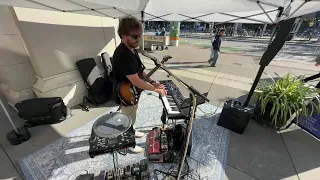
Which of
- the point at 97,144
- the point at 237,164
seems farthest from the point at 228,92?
the point at 97,144

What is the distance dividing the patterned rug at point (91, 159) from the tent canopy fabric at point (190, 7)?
2.25 metres

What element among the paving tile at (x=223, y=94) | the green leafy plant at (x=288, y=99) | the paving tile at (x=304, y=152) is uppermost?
the green leafy plant at (x=288, y=99)

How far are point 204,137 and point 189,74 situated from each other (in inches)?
146

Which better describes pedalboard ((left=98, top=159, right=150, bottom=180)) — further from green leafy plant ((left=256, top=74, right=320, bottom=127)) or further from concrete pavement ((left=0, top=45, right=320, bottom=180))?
green leafy plant ((left=256, top=74, right=320, bottom=127))

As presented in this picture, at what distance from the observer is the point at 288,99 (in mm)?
2787

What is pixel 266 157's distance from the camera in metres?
2.44

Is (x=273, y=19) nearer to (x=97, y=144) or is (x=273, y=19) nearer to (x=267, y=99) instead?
(x=267, y=99)

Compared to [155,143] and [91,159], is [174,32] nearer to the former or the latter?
[155,143]

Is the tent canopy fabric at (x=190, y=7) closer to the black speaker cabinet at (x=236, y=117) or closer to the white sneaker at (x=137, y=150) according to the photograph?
the black speaker cabinet at (x=236, y=117)

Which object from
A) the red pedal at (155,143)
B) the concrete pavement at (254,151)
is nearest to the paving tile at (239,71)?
the concrete pavement at (254,151)

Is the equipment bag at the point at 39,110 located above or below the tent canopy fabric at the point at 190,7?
below

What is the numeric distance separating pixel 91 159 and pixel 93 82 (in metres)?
1.96

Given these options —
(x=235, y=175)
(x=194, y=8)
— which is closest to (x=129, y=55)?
(x=235, y=175)

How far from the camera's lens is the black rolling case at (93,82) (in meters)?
3.56
